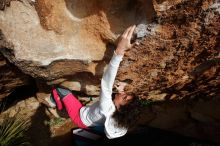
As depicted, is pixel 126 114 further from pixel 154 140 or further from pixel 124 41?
pixel 154 140

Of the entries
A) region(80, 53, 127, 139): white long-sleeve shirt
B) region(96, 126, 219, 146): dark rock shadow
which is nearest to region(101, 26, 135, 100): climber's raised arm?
region(80, 53, 127, 139): white long-sleeve shirt

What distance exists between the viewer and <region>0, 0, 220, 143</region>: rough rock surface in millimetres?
3000

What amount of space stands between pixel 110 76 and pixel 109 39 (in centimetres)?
38

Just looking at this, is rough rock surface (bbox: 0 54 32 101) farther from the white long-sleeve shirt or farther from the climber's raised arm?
the climber's raised arm

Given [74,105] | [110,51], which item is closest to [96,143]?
[74,105]

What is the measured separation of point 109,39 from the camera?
10.9 ft

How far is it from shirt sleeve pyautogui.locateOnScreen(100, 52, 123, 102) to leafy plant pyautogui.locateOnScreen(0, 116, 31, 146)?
172 centimetres

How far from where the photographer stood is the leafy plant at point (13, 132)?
4.43m

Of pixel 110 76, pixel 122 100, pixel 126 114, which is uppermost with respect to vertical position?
pixel 110 76

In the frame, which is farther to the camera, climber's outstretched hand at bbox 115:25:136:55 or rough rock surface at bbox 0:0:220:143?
climber's outstretched hand at bbox 115:25:136:55

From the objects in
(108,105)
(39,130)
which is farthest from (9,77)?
(39,130)

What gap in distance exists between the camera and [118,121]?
10.8 feet

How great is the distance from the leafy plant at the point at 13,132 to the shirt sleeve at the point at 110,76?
172 cm

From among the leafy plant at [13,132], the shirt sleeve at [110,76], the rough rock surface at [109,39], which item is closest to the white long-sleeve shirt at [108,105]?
the shirt sleeve at [110,76]
